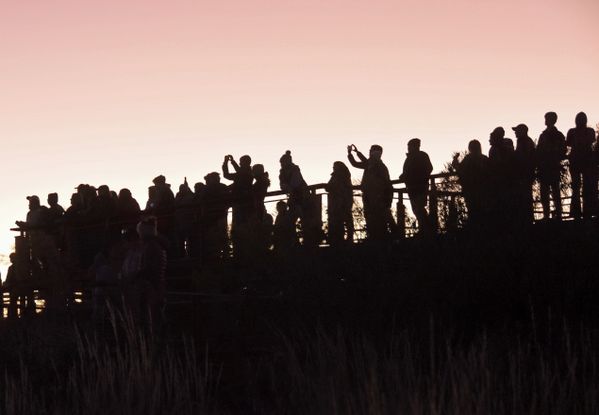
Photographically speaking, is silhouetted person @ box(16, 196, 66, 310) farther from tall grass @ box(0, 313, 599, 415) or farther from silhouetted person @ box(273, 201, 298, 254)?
tall grass @ box(0, 313, 599, 415)

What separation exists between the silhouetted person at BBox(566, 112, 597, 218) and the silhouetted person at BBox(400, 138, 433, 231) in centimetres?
223

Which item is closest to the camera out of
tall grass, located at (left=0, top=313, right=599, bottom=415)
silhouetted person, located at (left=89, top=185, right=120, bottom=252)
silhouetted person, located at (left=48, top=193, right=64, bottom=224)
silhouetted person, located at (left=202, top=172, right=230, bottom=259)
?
tall grass, located at (left=0, top=313, right=599, bottom=415)

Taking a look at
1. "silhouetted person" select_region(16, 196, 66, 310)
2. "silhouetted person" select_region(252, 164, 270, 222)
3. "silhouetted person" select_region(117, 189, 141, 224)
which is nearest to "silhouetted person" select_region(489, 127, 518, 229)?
"silhouetted person" select_region(252, 164, 270, 222)

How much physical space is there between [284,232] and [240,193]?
173 cm

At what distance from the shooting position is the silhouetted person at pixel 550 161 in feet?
60.3

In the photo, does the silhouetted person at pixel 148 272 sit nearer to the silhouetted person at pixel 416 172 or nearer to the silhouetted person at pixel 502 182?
the silhouetted person at pixel 416 172

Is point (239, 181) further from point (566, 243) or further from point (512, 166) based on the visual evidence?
point (566, 243)

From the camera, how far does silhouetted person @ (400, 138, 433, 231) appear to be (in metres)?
19.8

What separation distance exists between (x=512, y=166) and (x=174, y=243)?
6.84 meters

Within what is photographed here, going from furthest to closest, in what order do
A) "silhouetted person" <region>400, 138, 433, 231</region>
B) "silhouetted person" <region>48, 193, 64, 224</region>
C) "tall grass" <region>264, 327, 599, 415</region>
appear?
"silhouetted person" <region>48, 193, 64, 224</region>, "silhouetted person" <region>400, 138, 433, 231</region>, "tall grass" <region>264, 327, 599, 415</region>

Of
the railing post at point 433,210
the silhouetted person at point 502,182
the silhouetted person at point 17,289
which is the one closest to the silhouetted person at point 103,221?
the silhouetted person at point 17,289

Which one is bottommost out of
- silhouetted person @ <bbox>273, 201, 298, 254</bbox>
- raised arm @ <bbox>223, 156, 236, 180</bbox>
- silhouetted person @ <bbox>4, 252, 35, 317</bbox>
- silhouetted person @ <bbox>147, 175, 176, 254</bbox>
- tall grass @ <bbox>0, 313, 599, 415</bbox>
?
tall grass @ <bbox>0, 313, 599, 415</bbox>

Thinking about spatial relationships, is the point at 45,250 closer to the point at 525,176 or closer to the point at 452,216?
the point at 452,216

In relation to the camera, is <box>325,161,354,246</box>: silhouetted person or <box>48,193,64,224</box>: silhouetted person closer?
<box>325,161,354,246</box>: silhouetted person
